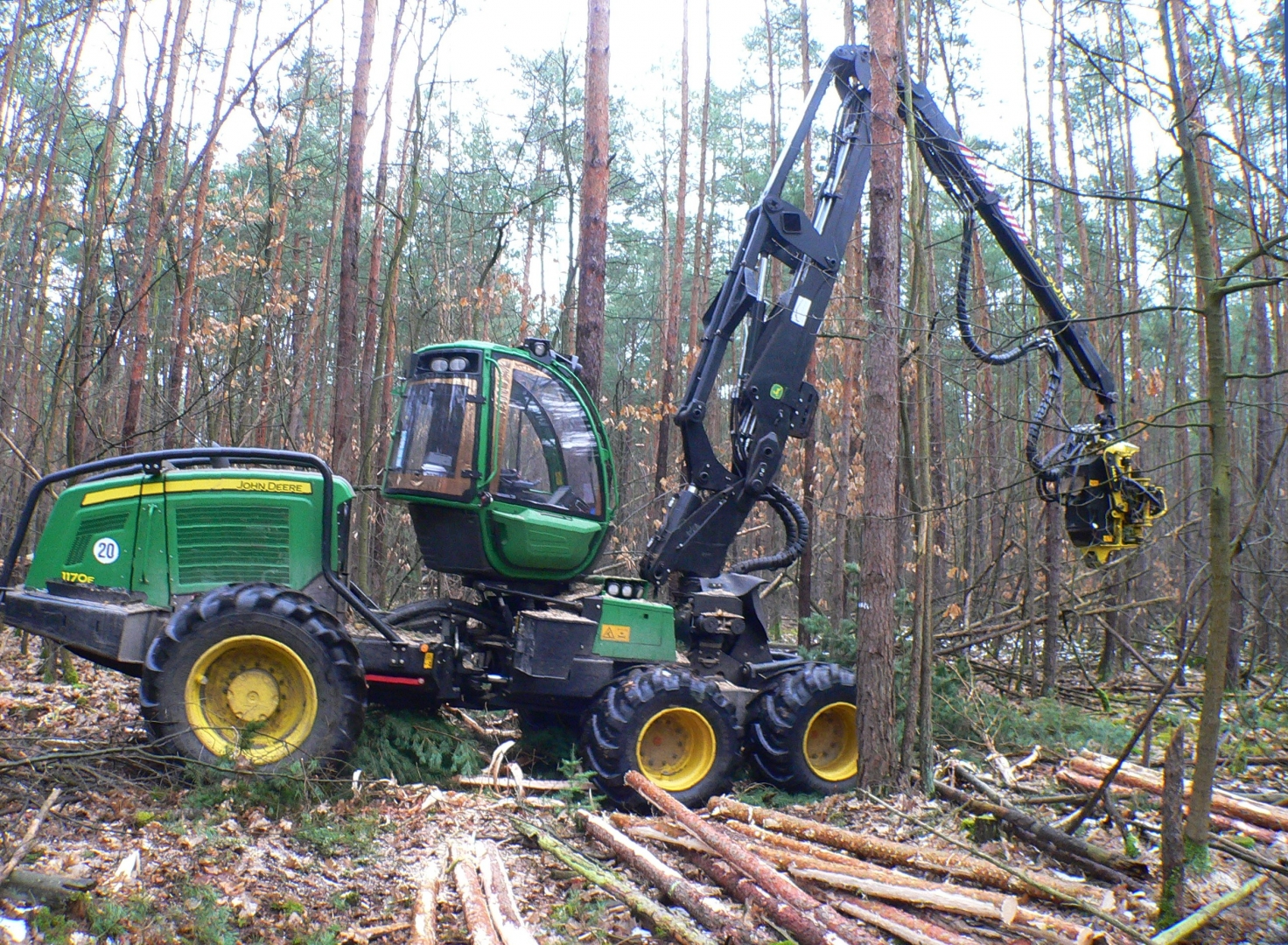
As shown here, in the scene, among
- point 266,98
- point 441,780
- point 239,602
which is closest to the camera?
point 239,602

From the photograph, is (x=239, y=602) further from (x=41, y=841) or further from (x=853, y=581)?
(x=853, y=581)

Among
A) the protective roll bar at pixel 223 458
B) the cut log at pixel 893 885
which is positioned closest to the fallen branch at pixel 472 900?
the cut log at pixel 893 885

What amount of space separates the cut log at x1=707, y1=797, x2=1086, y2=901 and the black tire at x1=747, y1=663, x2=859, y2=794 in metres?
1.50

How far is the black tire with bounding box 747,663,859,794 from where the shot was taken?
679 cm

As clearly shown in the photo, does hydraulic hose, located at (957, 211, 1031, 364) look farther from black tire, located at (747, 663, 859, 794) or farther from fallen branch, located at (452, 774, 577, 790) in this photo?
fallen branch, located at (452, 774, 577, 790)

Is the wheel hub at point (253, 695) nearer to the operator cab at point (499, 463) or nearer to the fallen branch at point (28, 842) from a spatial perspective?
the fallen branch at point (28, 842)

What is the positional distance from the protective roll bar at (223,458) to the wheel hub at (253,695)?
0.69 meters

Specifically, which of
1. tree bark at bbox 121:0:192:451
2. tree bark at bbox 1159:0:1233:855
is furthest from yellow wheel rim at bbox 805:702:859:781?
tree bark at bbox 121:0:192:451

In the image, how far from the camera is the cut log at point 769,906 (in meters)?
3.71

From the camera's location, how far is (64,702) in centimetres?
749

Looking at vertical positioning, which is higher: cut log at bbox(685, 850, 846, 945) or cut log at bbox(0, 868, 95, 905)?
cut log at bbox(0, 868, 95, 905)

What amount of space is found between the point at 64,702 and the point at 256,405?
9.15 metres

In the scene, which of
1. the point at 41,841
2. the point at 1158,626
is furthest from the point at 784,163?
the point at 1158,626

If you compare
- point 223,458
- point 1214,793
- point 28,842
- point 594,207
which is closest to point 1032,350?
point 1214,793
